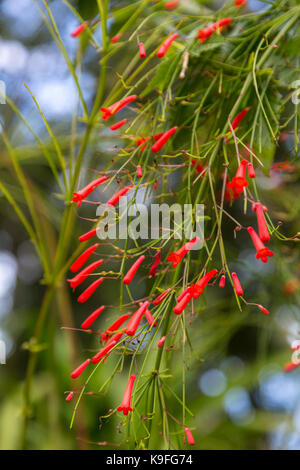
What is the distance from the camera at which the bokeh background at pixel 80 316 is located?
36.1 inches

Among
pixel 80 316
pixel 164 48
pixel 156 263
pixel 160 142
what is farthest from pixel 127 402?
pixel 80 316

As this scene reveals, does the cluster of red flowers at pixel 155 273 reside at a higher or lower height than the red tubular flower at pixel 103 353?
higher

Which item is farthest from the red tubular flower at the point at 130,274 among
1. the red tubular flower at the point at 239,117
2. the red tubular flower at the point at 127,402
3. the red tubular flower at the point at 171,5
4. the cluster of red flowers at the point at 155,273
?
the red tubular flower at the point at 171,5

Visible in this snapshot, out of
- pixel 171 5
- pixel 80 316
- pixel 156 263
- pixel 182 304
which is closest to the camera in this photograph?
pixel 182 304

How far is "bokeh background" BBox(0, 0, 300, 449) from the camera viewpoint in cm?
92

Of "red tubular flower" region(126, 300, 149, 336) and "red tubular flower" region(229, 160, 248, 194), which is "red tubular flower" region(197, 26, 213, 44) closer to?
"red tubular flower" region(229, 160, 248, 194)

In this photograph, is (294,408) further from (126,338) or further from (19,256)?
(19,256)

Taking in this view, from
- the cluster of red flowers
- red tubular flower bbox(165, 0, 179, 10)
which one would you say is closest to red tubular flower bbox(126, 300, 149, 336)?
the cluster of red flowers

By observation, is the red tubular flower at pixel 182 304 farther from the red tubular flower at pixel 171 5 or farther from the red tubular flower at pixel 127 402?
the red tubular flower at pixel 171 5

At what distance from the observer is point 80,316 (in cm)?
147

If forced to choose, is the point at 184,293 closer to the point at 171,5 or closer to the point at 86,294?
the point at 86,294

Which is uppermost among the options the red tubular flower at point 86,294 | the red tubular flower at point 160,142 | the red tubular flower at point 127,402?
the red tubular flower at point 160,142

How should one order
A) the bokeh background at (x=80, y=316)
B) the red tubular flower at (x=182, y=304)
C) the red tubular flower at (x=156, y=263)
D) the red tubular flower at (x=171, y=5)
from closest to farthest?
the red tubular flower at (x=182, y=304)
the red tubular flower at (x=156, y=263)
the red tubular flower at (x=171, y=5)
the bokeh background at (x=80, y=316)
